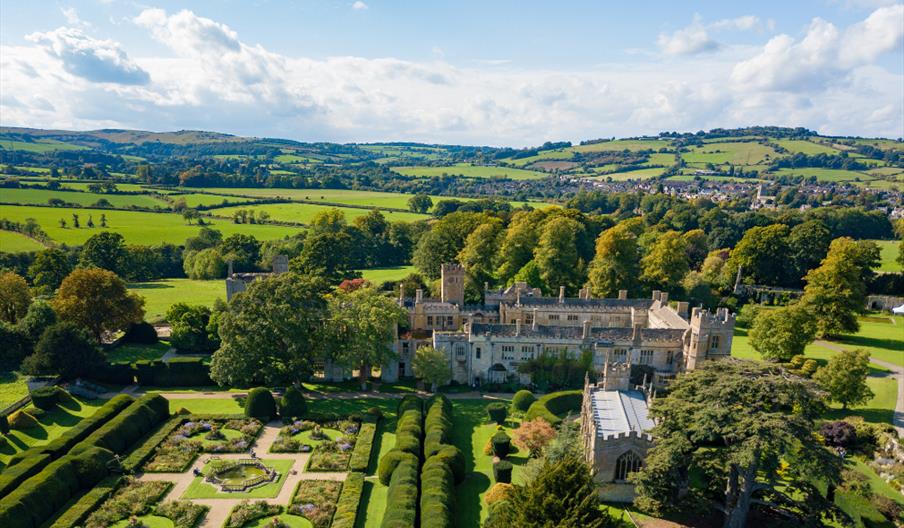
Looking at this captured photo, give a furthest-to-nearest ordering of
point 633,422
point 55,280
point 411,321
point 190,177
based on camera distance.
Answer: point 190,177 < point 55,280 < point 411,321 < point 633,422

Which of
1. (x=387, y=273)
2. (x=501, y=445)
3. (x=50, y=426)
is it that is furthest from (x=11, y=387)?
(x=387, y=273)

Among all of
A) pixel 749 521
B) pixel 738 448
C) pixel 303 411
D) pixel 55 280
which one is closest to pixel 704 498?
pixel 749 521

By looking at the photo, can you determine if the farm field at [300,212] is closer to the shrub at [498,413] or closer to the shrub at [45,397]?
the shrub at [45,397]

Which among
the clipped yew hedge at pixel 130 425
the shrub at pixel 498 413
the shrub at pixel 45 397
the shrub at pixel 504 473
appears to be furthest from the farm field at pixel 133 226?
the shrub at pixel 504 473

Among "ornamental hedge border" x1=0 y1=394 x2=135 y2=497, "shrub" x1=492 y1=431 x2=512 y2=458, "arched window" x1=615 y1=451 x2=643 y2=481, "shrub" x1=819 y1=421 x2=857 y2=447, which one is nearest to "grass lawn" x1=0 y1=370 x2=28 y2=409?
"ornamental hedge border" x1=0 y1=394 x2=135 y2=497

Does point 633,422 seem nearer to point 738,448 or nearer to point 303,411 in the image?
point 738,448
